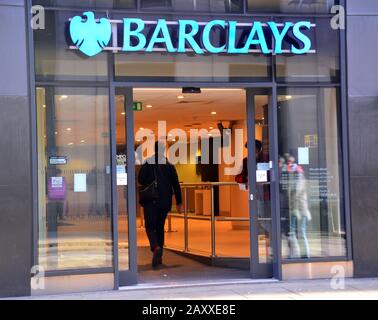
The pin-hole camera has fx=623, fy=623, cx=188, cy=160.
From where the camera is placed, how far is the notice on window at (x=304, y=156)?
8695mm

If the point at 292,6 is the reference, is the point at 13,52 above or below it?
below

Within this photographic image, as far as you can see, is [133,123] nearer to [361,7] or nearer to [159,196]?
[159,196]

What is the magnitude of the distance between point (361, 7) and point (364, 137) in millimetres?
1781

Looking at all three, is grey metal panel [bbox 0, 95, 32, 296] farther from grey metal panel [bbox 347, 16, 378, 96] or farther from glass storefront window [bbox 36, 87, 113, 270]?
grey metal panel [bbox 347, 16, 378, 96]

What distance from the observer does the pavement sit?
7531 millimetres

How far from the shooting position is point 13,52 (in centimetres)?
767

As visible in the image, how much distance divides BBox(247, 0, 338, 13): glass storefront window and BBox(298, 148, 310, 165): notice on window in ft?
6.31

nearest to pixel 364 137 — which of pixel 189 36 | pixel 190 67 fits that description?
pixel 190 67

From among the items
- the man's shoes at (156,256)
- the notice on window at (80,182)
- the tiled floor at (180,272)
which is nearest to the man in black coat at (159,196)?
the man's shoes at (156,256)

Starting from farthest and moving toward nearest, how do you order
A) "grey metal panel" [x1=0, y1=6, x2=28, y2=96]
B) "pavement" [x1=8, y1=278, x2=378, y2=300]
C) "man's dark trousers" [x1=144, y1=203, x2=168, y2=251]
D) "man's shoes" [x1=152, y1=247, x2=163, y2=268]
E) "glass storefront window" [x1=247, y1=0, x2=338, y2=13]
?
"man's dark trousers" [x1=144, y1=203, x2=168, y2=251] → "man's shoes" [x1=152, y1=247, x2=163, y2=268] → "glass storefront window" [x1=247, y1=0, x2=338, y2=13] → "grey metal panel" [x1=0, y1=6, x2=28, y2=96] → "pavement" [x1=8, y1=278, x2=378, y2=300]

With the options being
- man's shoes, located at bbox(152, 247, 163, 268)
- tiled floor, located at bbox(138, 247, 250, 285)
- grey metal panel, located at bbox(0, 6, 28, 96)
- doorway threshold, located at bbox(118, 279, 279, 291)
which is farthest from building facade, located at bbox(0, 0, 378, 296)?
man's shoes, located at bbox(152, 247, 163, 268)

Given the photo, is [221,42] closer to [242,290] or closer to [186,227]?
[242,290]

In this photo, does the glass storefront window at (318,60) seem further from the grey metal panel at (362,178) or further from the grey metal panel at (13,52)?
the grey metal panel at (13,52)

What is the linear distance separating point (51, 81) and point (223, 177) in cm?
945
